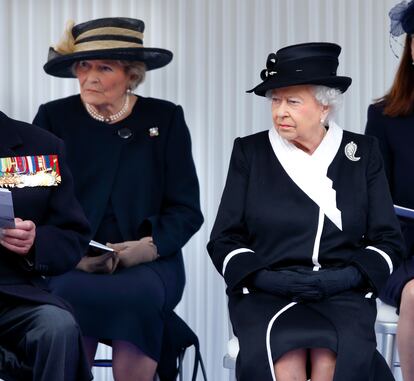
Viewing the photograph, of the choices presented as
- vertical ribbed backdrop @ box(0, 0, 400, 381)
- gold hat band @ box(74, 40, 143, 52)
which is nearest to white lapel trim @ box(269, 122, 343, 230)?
gold hat band @ box(74, 40, 143, 52)

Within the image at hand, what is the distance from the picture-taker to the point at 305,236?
4012 millimetres

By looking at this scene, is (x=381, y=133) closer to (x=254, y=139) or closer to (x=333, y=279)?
(x=254, y=139)

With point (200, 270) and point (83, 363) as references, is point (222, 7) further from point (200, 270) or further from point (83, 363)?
point (83, 363)

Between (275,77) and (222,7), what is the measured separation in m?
1.30

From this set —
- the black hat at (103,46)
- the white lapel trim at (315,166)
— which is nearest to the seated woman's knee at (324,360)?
the white lapel trim at (315,166)

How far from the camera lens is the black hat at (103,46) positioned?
183 inches

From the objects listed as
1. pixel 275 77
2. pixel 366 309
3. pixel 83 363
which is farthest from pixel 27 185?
pixel 366 309

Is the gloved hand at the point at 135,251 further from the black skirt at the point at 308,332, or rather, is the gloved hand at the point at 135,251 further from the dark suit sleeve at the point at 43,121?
the black skirt at the point at 308,332

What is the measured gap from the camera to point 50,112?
4754 mm

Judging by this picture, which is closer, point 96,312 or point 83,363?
point 83,363

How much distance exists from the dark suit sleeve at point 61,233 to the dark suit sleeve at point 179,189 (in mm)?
653

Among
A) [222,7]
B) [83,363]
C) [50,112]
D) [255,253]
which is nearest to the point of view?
[83,363]

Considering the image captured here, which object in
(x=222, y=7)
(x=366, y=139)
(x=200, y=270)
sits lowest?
(x=200, y=270)

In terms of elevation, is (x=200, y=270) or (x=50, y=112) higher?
(x=50, y=112)
